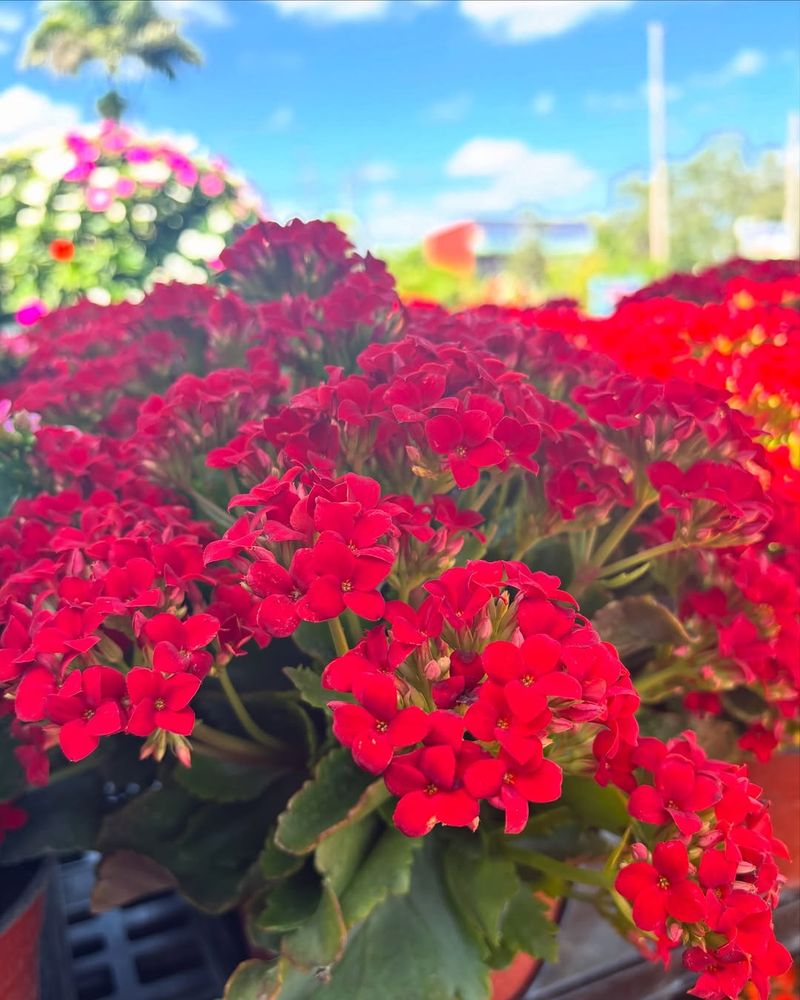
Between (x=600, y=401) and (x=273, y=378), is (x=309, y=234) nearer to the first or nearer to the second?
(x=273, y=378)

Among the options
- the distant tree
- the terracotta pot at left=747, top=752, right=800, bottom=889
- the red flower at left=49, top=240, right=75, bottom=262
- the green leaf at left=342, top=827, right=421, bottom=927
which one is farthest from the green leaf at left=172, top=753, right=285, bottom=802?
the distant tree

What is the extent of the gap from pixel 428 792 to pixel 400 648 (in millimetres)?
65

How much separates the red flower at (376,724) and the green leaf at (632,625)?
0.87ft

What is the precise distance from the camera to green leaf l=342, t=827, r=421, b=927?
1.61 ft

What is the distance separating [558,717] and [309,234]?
0.56m

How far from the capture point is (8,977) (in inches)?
23.8

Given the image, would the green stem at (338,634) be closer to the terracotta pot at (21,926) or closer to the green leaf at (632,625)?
the green leaf at (632,625)

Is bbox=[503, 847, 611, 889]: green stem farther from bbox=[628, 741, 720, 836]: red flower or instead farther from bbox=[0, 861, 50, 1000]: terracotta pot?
bbox=[0, 861, 50, 1000]: terracotta pot

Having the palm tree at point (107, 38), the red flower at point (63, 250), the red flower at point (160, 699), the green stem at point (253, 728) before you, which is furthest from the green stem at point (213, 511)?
the palm tree at point (107, 38)

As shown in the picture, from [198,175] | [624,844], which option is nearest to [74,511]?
[624,844]

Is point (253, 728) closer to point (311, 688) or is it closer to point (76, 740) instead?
point (311, 688)

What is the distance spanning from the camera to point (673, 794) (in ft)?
1.49

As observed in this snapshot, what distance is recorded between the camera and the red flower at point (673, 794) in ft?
1.48

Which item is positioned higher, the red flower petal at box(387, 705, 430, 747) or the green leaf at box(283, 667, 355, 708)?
the red flower petal at box(387, 705, 430, 747)
